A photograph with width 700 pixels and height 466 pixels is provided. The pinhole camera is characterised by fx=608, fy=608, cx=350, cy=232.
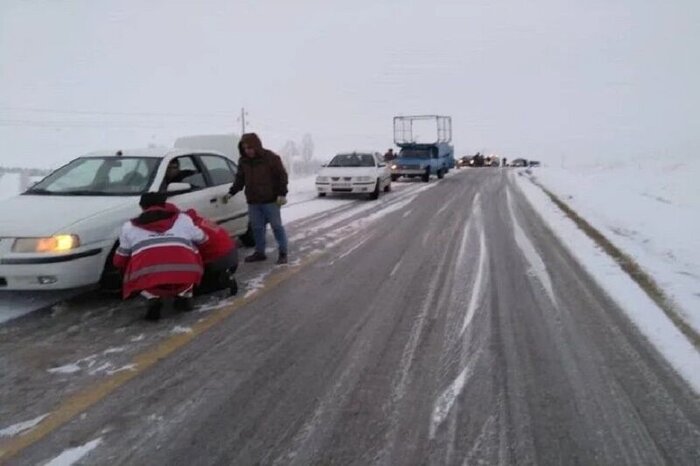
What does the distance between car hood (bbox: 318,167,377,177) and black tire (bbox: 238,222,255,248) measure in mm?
9524

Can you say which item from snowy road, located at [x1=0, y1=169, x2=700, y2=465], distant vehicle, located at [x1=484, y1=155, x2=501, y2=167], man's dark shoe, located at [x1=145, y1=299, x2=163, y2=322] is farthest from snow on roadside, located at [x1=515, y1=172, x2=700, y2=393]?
distant vehicle, located at [x1=484, y1=155, x2=501, y2=167]

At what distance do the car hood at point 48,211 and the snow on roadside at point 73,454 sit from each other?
2.83 m

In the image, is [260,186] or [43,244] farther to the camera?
[260,186]

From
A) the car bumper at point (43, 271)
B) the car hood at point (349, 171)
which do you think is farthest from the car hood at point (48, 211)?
the car hood at point (349, 171)

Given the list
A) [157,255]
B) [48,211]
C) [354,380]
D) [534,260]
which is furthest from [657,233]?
[48,211]

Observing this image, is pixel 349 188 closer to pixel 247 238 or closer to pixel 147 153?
pixel 247 238

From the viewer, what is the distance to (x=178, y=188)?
23.0 ft

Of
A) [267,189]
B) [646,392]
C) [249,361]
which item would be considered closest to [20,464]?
[249,361]

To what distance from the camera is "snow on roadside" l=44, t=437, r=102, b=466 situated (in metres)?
3.04

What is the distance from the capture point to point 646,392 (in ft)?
12.7

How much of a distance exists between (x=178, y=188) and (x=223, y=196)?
1.19 m

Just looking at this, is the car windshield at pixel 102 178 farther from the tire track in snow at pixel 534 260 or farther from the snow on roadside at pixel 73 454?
the tire track in snow at pixel 534 260

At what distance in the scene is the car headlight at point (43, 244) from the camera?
5410 mm

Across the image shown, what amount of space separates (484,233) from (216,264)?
6069 millimetres
